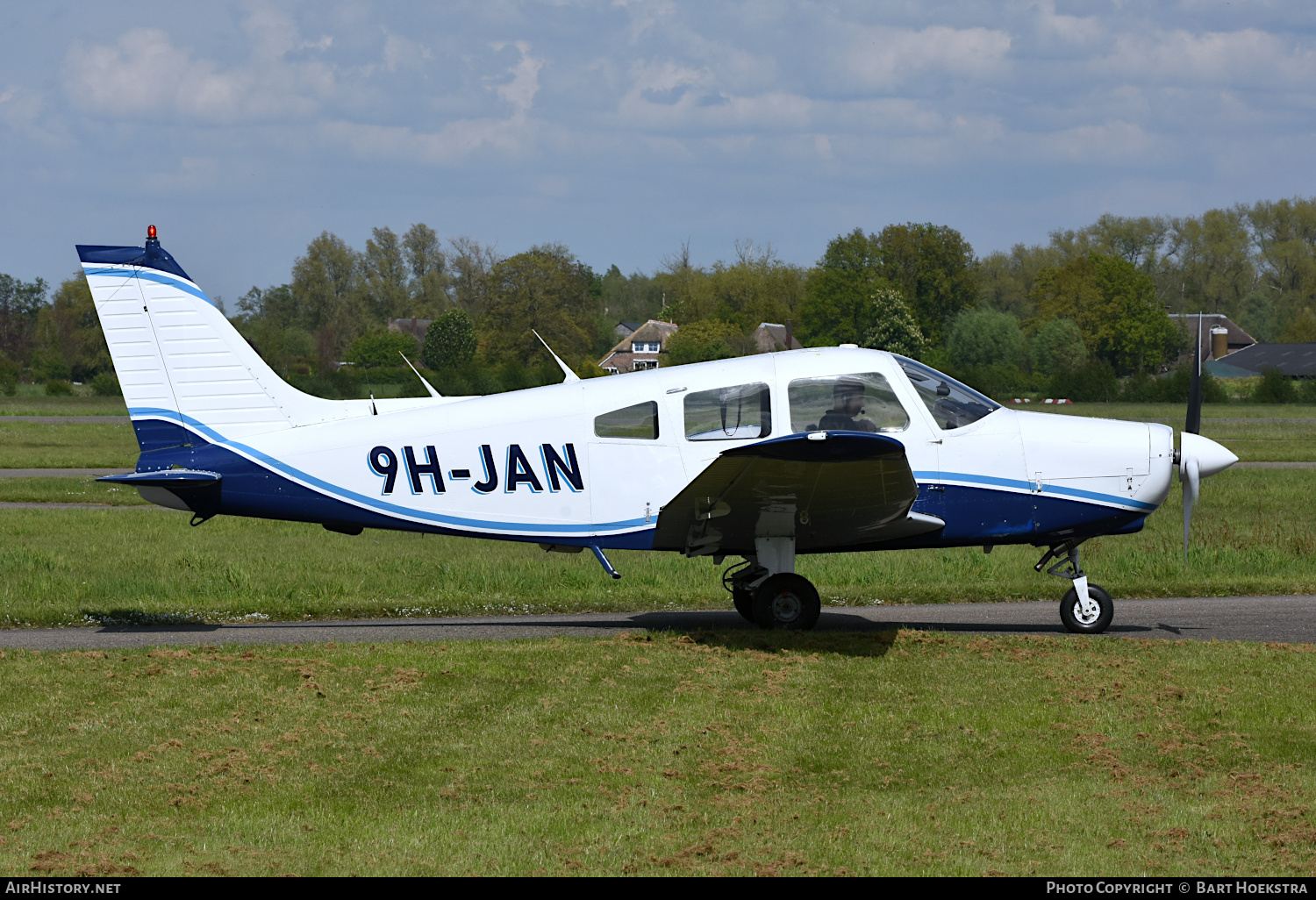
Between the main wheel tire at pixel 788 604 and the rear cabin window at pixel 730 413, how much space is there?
4.51 feet

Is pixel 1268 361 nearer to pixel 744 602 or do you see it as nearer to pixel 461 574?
pixel 461 574

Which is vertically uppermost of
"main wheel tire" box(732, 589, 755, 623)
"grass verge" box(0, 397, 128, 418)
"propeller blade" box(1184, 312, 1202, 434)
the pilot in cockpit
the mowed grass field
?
the pilot in cockpit

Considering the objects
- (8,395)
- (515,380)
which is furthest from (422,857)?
(8,395)

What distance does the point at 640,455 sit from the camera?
996 centimetres

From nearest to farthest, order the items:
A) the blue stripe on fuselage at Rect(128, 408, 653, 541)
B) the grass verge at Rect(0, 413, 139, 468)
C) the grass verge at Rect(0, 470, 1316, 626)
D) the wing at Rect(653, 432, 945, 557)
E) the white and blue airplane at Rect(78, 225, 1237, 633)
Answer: the wing at Rect(653, 432, 945, 557), the white and blue airplane at Rect(78, 225, 1237, 633), the blue stripe on fuselage at Rect(128, 408, 653, 541), the grass verge at Rect(0, 470, 1316, 626), the grass verge at Rect(0, 413, 139, 468)

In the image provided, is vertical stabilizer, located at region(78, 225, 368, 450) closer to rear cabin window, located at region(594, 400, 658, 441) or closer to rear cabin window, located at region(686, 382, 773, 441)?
rear cabin window, located at region(594, 400, 658, 441)

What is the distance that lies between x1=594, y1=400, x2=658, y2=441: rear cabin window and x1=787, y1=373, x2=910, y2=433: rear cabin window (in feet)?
3.85

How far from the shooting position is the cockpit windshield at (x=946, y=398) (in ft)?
32.4

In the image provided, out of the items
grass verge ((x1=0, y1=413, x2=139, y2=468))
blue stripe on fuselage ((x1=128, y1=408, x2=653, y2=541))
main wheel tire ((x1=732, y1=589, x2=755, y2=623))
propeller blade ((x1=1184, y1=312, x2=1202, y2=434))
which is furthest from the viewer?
grass verge ((x1=0, y1=413, x2=139, y2=468))

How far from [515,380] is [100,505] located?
45.8 ft

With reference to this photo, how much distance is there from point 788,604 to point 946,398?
2203 millimetres

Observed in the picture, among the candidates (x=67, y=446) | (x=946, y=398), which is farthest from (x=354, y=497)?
(x=67, y=446)

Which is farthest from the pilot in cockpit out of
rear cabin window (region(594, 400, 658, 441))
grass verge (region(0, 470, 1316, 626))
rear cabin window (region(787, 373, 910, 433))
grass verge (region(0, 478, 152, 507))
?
grass verge (region(0, 478, 152, 507))

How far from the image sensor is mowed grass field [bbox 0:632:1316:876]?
5.12 metres
